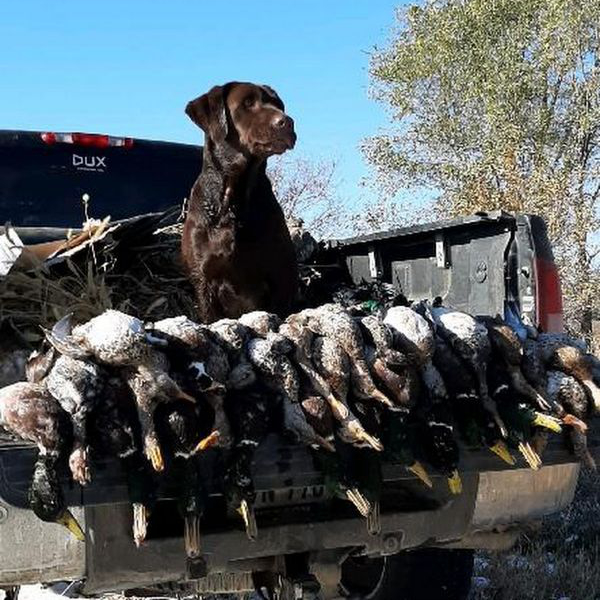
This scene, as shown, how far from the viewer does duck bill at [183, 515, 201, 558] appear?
8.09ft

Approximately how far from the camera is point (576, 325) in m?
14.6

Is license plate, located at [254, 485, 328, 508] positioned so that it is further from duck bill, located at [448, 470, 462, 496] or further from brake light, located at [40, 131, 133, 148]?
brake light, located at [40, 131, 133, 148]

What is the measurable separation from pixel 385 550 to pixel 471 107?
50.0ft

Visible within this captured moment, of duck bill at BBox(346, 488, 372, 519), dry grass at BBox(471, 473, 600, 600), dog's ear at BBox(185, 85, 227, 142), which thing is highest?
dog's ear at BBox(185, 85, 227, 142)

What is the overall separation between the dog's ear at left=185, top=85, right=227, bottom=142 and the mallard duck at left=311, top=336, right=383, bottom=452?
186 centimetres

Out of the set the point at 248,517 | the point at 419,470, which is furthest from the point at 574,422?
the point at 248,517

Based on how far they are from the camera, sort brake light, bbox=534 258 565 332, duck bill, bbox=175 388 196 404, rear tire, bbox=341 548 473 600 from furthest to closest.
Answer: rear tire, bbox=341 548 473 600
brake light, bbox=534 258 565 332
duck bill, bbox=175 388 196 404

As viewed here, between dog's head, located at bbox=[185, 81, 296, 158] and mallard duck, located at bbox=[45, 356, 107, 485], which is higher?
dog's head, located at bbox=[185, 81, 296, 158]

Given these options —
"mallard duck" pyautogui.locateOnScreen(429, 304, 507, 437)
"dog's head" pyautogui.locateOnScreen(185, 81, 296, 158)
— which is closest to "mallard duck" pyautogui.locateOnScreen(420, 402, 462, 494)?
"mallard duck" pyautogui.locateOnScreen(429, 304, 507, 437)

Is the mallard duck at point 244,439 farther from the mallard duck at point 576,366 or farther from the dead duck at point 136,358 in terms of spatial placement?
the mallard duck at point 576,366

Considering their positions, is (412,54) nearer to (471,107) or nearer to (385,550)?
(471,107)

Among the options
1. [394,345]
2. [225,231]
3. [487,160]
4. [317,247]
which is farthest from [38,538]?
[487,160]

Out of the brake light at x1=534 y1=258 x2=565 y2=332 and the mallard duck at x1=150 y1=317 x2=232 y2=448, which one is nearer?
the mallard duck at x1=150 y1=317 x2=232 y2=448

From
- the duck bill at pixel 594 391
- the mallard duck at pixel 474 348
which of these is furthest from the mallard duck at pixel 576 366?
the mallard duck at pixel 474 348
